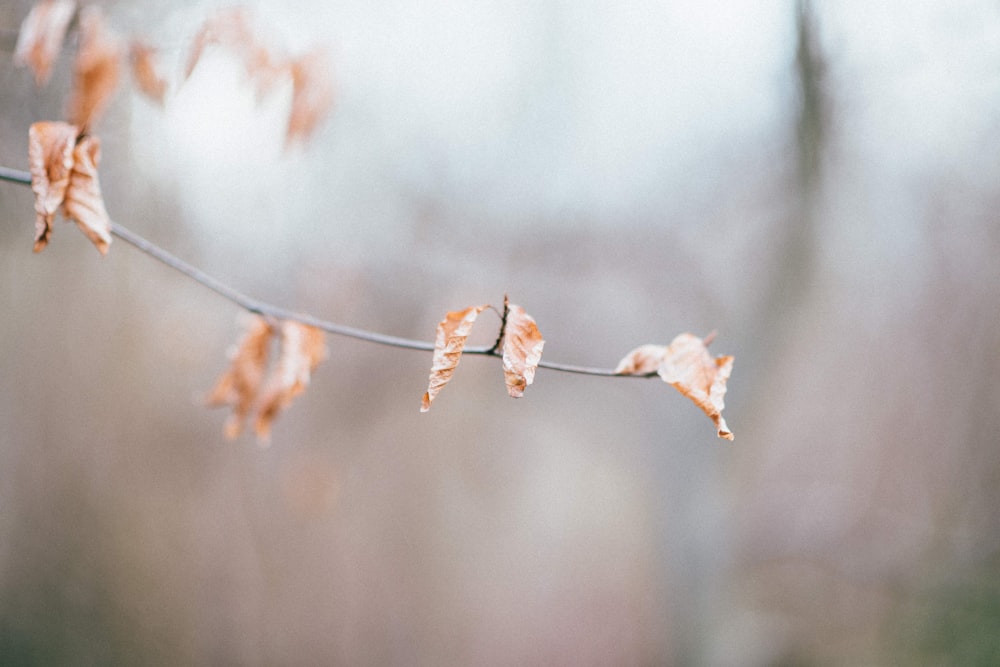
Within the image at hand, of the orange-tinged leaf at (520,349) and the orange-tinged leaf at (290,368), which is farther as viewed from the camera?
the orange-tinged leaf at (290,368)

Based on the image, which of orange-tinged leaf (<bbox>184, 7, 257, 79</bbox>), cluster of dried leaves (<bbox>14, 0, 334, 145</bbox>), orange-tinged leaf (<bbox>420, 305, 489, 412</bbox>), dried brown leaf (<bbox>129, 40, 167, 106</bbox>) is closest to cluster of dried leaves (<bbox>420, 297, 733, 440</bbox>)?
orange-tinged leaf (<bbox>420, 305, 489, 412</bbox>)

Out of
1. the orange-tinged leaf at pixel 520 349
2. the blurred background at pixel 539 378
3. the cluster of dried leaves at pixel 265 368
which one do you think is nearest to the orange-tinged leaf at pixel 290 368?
the cluster of dried leaves at pixel 265 368

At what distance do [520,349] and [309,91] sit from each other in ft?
3.80

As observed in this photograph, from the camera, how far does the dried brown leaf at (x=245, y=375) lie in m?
1.17

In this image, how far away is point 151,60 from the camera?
158 centimetres

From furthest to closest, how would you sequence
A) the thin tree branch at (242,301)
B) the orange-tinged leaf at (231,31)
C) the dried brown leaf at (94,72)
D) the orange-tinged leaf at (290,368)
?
the orange-tinged leaf at (231,31), the dried brown leaf at (94,72), the orange-tinged leaf at (290,368), the thin tree branch at (242,301)

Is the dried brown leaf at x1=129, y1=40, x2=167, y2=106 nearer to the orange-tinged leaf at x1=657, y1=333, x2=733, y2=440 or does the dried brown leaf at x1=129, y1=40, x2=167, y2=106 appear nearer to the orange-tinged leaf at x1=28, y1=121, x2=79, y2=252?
the orange-tinged leaf at x1=28, y1=121, x2=79, y2=252

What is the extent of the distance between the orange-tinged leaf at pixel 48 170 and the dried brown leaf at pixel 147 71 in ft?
2.47

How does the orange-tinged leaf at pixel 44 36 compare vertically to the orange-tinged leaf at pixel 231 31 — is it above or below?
below

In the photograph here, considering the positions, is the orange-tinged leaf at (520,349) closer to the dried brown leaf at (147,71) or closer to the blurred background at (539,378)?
the dried brown leaf at (147,71)

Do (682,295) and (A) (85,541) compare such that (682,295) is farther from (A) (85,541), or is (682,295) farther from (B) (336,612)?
(A) (85,541)

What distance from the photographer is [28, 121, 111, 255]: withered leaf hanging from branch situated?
2.85 feet

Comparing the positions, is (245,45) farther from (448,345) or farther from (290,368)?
(448,345)

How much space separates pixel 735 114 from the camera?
3.28 m
